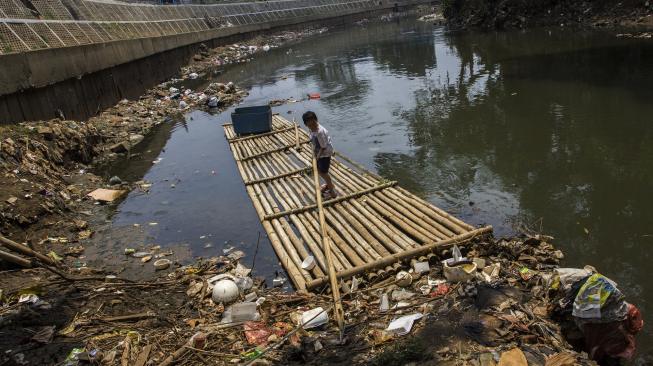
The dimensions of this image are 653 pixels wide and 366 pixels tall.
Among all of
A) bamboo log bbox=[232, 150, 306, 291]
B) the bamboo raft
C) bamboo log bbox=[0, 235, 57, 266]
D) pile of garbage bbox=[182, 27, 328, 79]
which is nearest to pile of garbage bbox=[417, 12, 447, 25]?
pile of garbage bbox=[182, 27, 328, 79]

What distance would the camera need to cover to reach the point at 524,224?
20.3ft

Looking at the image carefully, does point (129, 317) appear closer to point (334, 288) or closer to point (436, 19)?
point (334, 288)

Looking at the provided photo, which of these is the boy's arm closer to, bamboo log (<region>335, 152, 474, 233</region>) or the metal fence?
bamboo log (<region>335, 152, 474, 233</region>)

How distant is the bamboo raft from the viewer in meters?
5.36

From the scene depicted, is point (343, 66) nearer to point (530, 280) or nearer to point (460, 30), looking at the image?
point (460, 30)

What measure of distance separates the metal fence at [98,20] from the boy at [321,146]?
8997 mm

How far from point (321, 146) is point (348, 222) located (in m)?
1.38

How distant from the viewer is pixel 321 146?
7105mm

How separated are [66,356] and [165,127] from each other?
11.2m

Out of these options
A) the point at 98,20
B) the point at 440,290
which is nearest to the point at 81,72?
the point at 98,20

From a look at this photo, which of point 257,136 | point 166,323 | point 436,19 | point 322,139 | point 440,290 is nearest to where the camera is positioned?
point 166,323

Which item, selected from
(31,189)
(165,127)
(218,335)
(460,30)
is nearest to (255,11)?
(460,30)

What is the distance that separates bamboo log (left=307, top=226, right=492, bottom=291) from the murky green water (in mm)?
894

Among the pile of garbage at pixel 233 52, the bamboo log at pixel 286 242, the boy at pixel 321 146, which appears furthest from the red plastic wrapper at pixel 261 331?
the pile of garbage at pixel 233 52
